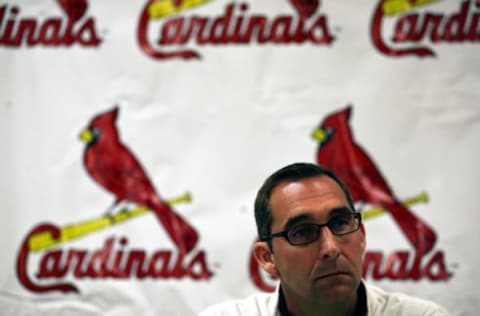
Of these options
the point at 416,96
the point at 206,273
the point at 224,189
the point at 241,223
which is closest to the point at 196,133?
the point at 224,189

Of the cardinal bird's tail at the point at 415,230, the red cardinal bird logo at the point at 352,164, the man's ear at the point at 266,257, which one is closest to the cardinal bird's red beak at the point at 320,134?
the red cardinal bird logo at the point at 352,164

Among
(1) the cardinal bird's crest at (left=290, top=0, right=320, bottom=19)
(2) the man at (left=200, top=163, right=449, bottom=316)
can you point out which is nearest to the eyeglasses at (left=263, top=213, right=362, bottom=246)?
(2) the man at (left=200, top=163, right=449, bottom=316)

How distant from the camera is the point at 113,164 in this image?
1.73 meters

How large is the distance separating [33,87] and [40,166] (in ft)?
0.79

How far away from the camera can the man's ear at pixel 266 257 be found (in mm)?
1217

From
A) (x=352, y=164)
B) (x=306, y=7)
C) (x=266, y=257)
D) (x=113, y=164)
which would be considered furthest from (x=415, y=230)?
(x=113, y=164)

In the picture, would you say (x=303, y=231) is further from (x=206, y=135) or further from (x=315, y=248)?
(x=206, y=135)

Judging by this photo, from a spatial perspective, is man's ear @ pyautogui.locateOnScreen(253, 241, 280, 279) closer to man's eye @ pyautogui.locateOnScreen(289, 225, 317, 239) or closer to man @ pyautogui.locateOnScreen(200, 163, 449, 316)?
man @ pyautogui.locateOnScreen(200, 163, 449, 316)

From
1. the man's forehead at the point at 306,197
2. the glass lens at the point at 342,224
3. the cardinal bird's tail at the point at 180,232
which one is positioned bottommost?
the cardinal bird's tail at the point at 180,232

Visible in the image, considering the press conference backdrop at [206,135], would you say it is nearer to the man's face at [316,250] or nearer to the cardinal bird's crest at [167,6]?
the cardinal bird's crest at [167,6]

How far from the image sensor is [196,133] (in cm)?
173

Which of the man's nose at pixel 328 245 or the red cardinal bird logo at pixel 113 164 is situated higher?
the red cardinal bird logo at pixel 113 164

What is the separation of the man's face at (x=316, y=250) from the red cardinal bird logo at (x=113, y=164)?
0.64 m

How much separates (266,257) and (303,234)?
0.53 feet
